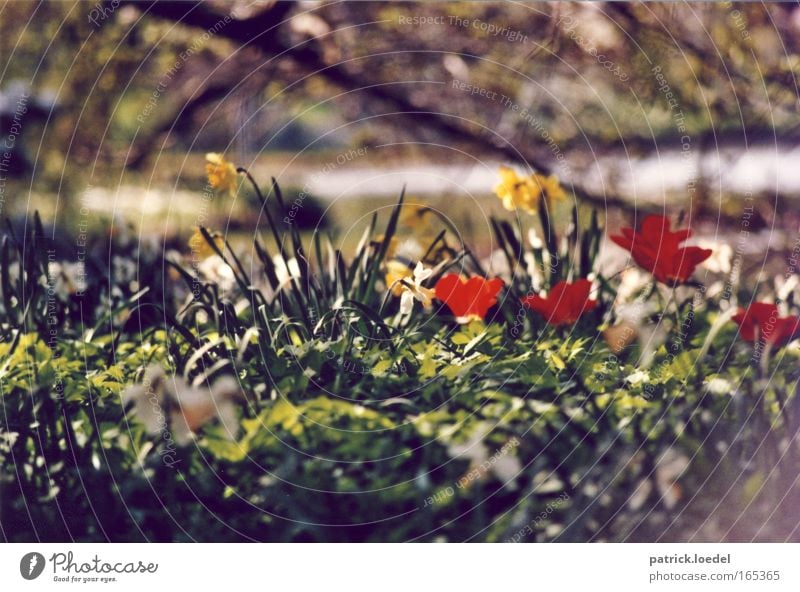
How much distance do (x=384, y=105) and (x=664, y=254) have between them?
62 centimetres

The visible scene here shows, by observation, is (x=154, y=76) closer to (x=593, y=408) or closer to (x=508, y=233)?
(x=508, y=233)

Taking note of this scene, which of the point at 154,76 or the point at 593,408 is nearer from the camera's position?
the point at 593,408

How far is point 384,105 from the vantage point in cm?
179

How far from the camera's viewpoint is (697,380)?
152 cm

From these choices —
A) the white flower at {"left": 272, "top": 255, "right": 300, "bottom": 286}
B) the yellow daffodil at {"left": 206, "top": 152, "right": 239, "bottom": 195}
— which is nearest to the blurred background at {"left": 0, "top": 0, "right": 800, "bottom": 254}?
the yellow daffodil at {"left": 206, "top": 152, "right": 239, "bottom": 195}

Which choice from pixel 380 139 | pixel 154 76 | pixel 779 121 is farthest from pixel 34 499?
pixel 779 121

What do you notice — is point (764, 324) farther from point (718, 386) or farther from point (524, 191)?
point (524, 191)

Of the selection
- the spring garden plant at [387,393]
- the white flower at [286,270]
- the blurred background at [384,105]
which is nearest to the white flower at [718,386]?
the spring garden plant at [387,393]

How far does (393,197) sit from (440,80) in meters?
0.27

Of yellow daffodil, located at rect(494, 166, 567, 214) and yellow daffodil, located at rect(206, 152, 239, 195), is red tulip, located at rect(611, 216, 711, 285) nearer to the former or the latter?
yellow daffodil, located at rect(494, 166, 567, 214)

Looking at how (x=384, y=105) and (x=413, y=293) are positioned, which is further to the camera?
(x=384, y=105)

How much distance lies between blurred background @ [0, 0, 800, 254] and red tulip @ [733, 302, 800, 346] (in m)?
0.19

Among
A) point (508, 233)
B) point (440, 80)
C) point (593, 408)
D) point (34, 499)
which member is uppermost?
point (440, 80)

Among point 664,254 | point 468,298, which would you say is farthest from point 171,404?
point 664,254
